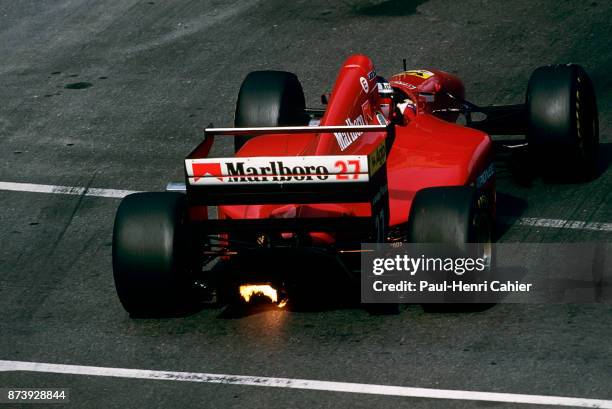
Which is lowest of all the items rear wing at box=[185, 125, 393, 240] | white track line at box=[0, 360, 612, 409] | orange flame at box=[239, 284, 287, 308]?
white track line at box=[0, 360, 612, 409]

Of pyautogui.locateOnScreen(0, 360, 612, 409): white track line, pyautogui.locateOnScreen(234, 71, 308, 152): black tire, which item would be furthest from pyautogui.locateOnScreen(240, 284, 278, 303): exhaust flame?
pyautogui.locateOnScreen(234, 71, 308, 152): black tire

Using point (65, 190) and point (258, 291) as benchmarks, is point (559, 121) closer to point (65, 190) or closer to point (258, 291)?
point (258, 291)

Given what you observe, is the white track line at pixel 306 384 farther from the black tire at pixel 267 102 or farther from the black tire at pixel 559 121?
the black tire at pixel 559 121

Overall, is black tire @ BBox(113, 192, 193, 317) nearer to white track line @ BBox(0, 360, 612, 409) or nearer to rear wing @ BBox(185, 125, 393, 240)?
rear wing @ BBox(185, 125, 393, 240)

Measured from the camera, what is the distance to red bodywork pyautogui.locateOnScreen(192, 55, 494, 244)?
9688 mm

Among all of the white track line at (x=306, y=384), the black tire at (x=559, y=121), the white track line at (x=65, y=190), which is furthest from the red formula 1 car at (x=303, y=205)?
the white track line at (x=65, y=190)

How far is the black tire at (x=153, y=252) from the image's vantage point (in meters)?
9.18

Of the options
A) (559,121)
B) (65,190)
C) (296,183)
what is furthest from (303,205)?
(65,190)

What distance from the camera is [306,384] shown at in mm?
8594

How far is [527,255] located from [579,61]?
15.7 feet

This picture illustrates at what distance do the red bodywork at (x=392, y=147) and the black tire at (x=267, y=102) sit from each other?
30.4 inches

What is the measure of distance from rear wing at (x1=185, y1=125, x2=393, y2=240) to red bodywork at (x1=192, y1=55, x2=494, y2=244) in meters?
0.34

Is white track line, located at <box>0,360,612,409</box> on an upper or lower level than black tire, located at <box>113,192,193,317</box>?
lower

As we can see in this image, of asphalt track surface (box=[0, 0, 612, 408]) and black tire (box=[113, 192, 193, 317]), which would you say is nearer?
asphalt track surface (box=[0, 0, 612, 408])
